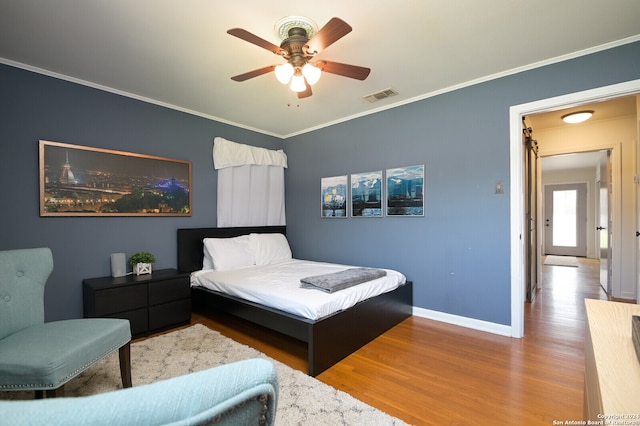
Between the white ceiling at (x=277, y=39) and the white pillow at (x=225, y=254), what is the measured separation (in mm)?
1804

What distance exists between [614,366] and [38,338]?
2.52 metres

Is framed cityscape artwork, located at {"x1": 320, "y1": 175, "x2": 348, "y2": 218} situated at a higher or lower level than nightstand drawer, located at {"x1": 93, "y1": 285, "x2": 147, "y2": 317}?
higher

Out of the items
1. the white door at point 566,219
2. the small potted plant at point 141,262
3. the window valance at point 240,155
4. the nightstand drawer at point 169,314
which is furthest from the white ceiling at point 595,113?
the white door at point 566,219

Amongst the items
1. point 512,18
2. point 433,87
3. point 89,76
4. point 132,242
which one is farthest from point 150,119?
point 512,18

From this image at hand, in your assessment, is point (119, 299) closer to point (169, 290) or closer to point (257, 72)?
point (169, 290)

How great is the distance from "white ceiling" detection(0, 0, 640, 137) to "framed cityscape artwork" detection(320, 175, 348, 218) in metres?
1.31

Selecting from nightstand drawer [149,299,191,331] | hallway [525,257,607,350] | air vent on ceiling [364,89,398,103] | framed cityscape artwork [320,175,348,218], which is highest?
air vent on ceiling [364,89,398,103]

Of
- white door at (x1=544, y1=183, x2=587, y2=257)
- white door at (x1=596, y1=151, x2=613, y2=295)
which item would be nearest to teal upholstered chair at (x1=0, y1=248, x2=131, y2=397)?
white door at (x1=596, y1=151, x2=613, y2=295)

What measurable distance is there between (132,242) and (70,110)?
145 centimetres

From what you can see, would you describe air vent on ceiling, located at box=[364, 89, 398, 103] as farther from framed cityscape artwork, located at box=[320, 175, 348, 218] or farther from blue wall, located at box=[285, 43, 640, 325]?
framed cityscape artwork, located at box=[320, 175, 348, 218]

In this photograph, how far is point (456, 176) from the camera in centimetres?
321

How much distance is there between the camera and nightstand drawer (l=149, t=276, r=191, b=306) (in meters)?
2.97

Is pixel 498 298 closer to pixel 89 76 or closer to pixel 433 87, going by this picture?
pixel 433 87

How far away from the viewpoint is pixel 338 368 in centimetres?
229
